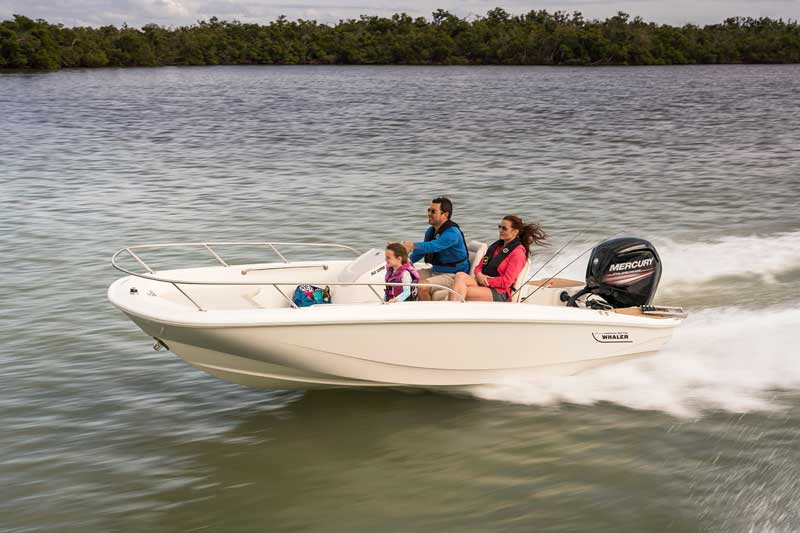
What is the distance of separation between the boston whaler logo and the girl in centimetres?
121

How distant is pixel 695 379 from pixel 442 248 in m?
2.03

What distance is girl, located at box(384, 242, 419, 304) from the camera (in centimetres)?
554

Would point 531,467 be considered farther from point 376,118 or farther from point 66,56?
point 66,56

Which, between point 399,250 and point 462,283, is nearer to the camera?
point 399,250

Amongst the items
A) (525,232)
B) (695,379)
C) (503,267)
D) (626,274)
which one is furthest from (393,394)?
(695,379)

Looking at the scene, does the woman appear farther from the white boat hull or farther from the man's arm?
the white boat hull

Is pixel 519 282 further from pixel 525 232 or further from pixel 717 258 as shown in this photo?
pixel 717 258

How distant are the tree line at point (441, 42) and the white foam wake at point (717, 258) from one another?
229 ft

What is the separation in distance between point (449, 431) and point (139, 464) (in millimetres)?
1871

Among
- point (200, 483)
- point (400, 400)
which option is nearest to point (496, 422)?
point (400, 400)

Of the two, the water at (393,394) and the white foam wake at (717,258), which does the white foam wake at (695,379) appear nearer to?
the water at (393,394)

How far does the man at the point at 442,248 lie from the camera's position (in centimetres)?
584

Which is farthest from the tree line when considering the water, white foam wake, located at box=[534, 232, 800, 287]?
white foam wake, located at box=[534, 232, 800, 287]

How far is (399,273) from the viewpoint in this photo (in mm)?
5566
